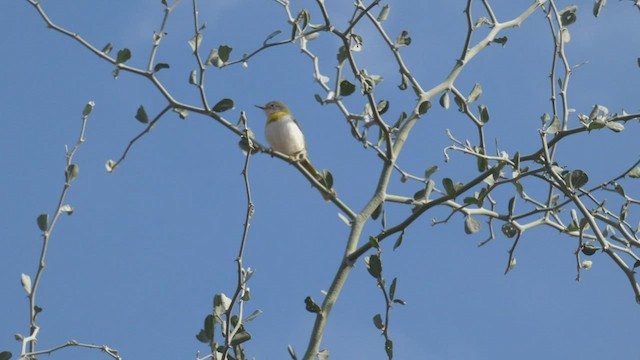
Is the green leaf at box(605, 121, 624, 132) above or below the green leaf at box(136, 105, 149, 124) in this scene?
below

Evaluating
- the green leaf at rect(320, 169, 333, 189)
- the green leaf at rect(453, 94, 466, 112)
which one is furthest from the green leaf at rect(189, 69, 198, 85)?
the green leaf at rect(453, 94, 466, 112)

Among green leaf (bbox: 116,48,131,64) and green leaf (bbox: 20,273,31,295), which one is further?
green leaf (bbox: 116,48,131,64)

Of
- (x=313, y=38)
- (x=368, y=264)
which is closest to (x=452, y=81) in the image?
(x=313, y=38)

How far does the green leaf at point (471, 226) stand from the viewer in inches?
184

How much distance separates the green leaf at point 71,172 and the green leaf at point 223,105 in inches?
32.6

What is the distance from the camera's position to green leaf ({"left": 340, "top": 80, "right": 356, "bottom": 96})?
4.39 meters

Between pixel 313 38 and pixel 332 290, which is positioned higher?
pixel 313 38

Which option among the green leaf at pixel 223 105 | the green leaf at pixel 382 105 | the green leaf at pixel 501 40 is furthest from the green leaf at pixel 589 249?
the green leaf at pixel 223 105

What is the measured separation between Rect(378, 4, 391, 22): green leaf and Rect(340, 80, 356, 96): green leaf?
83 centimetres

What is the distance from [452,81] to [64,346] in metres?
2.57

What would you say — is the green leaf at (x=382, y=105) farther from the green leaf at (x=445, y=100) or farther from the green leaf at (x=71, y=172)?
the green leaf at (x=71, y=172)

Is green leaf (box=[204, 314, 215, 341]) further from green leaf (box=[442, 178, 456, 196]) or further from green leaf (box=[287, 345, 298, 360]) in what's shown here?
green leaf (box=[442, 178, 456, 196])

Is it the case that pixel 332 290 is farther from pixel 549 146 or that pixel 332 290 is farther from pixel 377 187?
pixel 549 146

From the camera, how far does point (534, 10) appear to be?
232 inches
